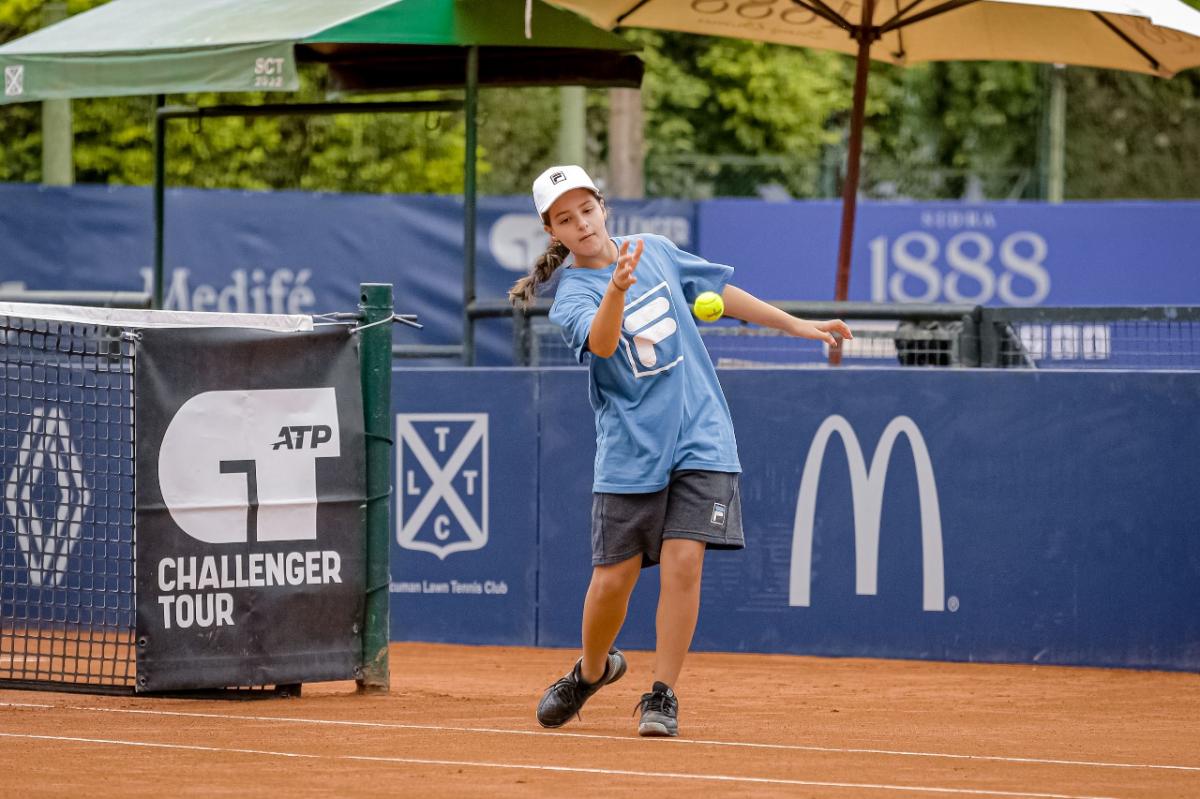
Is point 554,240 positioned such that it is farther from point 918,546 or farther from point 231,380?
point 918,546

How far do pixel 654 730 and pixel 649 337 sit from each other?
47.8 inches

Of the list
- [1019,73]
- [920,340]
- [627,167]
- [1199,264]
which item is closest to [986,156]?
[1019,73]

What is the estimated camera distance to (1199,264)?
16672mm

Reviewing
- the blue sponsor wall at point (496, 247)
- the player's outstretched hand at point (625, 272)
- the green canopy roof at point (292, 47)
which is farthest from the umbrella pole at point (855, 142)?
the blue sponsor wall at point (496, 247)

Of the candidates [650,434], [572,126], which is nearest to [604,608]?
[650,434]

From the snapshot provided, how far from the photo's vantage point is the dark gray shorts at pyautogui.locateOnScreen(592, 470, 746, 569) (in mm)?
5777

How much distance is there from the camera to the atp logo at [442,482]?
28.8ft

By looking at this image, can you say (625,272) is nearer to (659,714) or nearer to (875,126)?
(659,714)

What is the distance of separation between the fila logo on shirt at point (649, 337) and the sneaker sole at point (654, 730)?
1.08 meters

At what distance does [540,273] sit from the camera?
5930 mm

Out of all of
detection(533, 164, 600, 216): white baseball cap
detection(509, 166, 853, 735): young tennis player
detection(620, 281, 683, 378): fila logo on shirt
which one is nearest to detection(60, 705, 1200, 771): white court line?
detection(509, 166, 853, 735): young tennis player

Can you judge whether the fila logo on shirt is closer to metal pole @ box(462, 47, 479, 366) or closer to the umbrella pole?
metal pole @ box(462, 47, 479, 366)

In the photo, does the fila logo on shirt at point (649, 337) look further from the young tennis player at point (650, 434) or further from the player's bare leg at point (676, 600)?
the player's bare leg at point (676, 600)

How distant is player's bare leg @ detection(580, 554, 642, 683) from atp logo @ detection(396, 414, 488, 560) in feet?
9.26
